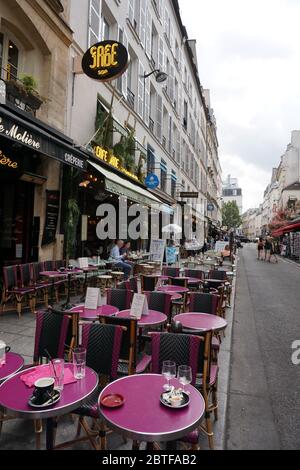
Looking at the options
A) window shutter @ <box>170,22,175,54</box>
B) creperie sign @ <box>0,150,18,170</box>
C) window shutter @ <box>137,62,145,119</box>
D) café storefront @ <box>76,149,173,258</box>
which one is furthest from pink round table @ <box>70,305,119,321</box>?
window shutter @ <box>170,22,175,54</box>

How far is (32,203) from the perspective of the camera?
8.35 m

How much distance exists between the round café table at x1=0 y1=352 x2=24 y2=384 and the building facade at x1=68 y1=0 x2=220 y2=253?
814 centimetres

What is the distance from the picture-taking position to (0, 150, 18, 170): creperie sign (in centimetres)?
691

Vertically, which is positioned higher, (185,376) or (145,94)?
(145,94)

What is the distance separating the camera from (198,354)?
306 centimetres

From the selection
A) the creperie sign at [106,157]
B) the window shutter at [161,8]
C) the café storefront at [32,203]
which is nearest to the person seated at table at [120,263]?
the café storefront at [32,203]

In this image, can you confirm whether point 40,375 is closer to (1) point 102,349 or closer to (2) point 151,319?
(1) point 102,349

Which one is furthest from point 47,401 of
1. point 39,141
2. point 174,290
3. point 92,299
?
point 39,141

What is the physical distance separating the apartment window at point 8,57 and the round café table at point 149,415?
303 inches

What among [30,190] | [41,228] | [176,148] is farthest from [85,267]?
[176,148]

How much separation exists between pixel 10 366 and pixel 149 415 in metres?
1.37

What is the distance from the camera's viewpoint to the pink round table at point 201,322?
158 inches

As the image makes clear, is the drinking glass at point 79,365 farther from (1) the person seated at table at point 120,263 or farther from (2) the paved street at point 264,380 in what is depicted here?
(1) the person seated at table at point 120,263
